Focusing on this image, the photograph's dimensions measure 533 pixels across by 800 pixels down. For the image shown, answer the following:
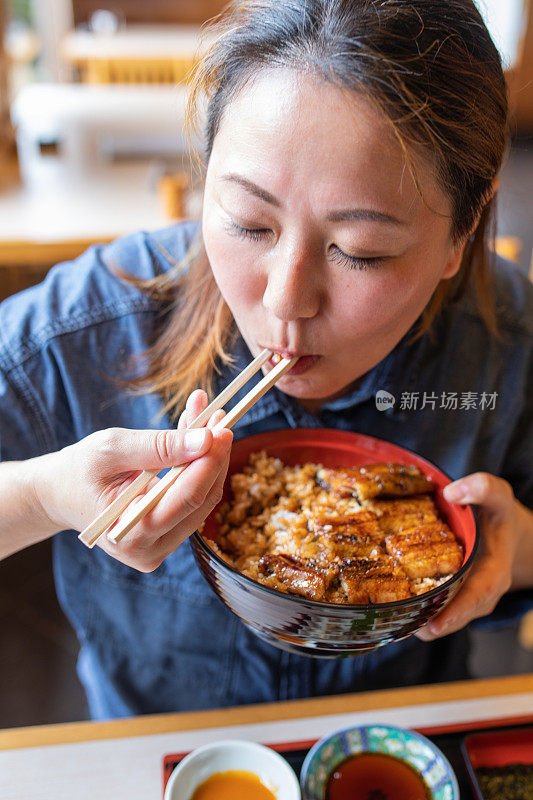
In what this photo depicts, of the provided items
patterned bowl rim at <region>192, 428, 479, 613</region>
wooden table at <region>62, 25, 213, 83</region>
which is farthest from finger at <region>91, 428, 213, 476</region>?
wooden table at <region>62, 25, 213, 83</region>

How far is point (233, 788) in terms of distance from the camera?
0.96m

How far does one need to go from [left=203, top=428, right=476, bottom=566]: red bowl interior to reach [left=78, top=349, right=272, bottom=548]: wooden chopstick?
0.15 meters

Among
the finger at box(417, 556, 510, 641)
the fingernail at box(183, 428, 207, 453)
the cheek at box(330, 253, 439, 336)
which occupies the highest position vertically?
the cheek at box(330, 253, 439, 336)

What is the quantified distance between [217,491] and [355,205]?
365 mm

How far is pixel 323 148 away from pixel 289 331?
23 cm

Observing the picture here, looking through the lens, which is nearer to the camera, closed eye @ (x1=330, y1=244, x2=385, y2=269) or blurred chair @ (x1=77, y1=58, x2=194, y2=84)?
closed eye @ (x1=330, y1=244, x2=385, y2=269)

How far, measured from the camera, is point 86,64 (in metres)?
5.00

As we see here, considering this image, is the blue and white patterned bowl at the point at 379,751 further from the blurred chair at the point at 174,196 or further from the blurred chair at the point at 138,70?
the blurred chair at the point at 138,70

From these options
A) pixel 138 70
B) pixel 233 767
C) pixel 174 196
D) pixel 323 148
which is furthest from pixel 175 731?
pixel 138 70

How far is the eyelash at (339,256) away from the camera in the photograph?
0.83 m

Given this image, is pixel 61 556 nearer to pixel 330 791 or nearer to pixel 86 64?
pixel 330 791

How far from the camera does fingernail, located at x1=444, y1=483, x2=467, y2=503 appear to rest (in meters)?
0.99

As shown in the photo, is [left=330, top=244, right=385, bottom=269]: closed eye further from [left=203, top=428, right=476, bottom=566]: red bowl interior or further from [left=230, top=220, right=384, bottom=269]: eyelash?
[left=203, top=428, right=476, bottom=566]: red bowl interior

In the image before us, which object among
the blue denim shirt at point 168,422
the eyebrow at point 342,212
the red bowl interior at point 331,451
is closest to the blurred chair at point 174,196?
the blue denim shirt at point 168,422
